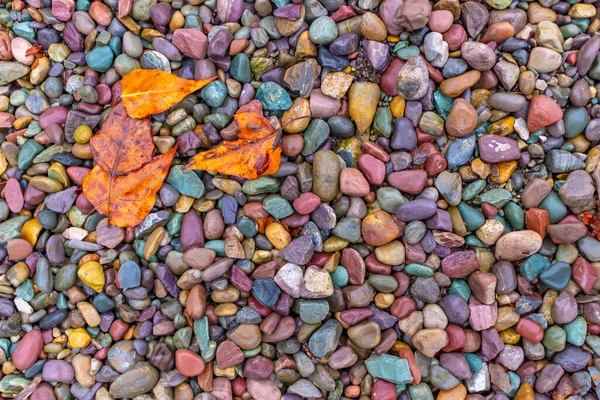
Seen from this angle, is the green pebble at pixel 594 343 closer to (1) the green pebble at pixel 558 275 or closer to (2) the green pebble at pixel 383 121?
(1) the green pebble at pixel 558 275

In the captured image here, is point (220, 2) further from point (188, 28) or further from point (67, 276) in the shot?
point (67, 276)

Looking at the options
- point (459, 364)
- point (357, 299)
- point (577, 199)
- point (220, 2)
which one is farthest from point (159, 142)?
point (577, 199)

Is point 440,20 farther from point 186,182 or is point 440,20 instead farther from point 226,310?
point 226,310

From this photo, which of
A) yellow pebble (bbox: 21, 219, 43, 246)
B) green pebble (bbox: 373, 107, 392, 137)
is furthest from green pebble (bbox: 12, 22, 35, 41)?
green pebble (bbox: 373, 107, 392, 137)

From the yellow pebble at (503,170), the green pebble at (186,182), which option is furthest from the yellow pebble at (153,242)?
the yellow pebble at (503,170)

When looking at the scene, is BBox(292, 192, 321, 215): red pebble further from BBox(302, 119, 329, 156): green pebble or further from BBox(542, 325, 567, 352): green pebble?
BBox(542, 325, 567, 352): green pebble

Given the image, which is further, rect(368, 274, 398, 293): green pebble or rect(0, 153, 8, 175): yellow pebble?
rect(0, 153, 8, 175): yellow pebble
